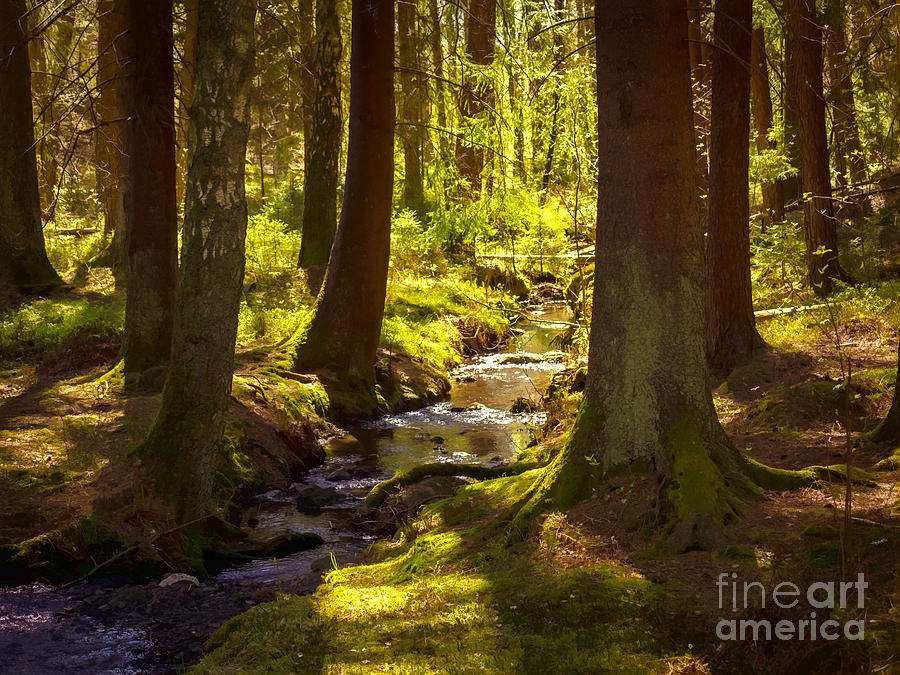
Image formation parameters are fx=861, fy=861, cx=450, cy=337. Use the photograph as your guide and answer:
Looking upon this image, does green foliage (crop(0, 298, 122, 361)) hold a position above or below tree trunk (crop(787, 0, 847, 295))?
below

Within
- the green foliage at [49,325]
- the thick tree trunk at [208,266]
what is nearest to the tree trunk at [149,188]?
the green foliage at [49,325]

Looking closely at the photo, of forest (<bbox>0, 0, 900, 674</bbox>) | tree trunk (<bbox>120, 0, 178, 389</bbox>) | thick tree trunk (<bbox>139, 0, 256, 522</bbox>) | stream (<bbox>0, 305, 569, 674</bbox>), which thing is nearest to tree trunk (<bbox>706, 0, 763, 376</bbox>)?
forest (<bbox>0, 0, 900, 674</bbox>)

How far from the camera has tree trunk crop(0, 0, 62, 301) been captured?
14.6m

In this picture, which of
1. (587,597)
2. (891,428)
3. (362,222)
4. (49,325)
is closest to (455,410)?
(362,222)

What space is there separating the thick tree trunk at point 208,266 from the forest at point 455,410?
25 mm

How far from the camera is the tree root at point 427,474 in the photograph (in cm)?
848

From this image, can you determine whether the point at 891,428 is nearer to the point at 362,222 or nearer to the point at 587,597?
the point at 587,597

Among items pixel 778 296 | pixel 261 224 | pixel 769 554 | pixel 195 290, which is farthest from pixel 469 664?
pixel 261 224

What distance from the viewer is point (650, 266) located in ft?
17.8

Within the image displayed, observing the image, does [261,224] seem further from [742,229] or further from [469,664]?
[469,664]

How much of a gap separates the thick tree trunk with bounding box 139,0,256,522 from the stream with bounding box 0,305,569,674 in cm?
100

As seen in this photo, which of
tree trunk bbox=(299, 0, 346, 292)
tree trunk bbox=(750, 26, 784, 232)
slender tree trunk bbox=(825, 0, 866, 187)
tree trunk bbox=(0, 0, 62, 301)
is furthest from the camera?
tree trunk bbox=(750, 26, 784, 232)

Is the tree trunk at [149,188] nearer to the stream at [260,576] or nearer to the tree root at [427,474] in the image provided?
the stream at [260,576]

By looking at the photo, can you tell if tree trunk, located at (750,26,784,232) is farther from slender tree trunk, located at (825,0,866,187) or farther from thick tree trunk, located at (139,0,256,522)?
thick tree trunk, located at (139,0,256,522)
